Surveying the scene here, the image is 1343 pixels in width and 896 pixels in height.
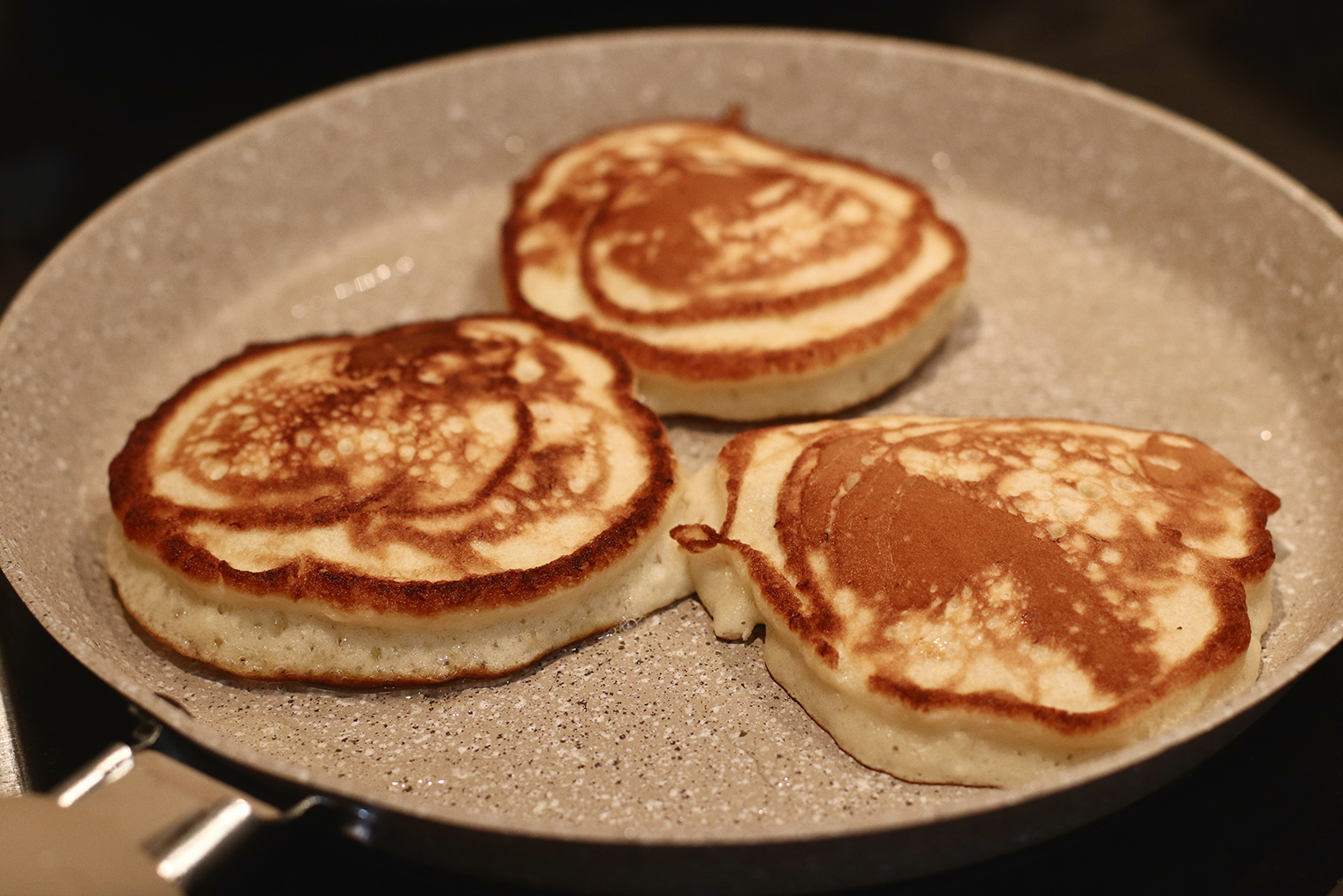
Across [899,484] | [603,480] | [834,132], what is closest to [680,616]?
[603,480]

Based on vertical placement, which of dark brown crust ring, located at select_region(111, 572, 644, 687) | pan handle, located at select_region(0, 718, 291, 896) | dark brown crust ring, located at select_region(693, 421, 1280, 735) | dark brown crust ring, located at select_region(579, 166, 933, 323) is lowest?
dark brown crust ring, located at select_region(693, 421, 1280, 735)

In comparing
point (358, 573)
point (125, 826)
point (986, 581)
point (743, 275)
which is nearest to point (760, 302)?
point (743, 275)

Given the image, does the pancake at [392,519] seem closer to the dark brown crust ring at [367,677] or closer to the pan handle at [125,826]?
the dark brown crust ring at [367,677]

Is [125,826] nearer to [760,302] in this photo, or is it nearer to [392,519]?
[392,519]

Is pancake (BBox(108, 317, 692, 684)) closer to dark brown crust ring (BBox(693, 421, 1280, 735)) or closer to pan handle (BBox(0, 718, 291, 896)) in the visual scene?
dark brown crust ring (BBox(693, 421, 1280, 735))

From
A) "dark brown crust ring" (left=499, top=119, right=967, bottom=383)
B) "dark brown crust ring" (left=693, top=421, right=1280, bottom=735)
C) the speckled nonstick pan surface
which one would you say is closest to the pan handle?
the speckled nonstick pan surface
